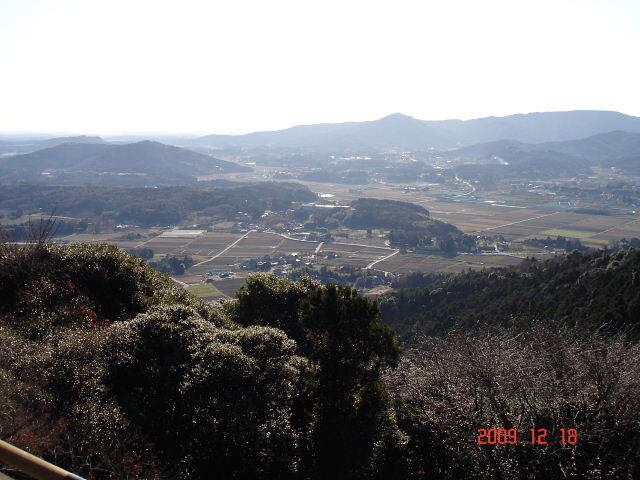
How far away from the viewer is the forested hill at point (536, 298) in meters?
16.6

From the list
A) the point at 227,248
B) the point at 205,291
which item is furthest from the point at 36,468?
the point at 227,248

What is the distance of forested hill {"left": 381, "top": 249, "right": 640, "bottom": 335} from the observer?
16625 millimetres

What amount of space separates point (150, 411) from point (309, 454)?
2.79 meters

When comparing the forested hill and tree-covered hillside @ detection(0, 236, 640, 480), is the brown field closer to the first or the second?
the forested hill

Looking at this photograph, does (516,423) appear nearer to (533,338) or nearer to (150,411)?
(533,338)

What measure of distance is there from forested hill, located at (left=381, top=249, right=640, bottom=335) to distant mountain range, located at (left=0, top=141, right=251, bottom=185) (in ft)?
274

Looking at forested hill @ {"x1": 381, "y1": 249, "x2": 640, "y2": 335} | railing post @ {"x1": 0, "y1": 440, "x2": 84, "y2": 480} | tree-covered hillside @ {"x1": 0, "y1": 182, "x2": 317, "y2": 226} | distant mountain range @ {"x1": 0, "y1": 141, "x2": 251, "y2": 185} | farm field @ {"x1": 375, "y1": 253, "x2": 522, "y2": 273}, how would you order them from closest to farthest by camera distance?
railing post @ {"x1": 0, "y1": 440, "x2": 84, "y2": 480}
forested hill @ {"x1": 381, "y1": 249, "x2": 640, "y2": 335}
farm field @ {"x1": 375, "y1": 253, "x2": 522, "y2": 273}
tree-covered hillside @ {"x1": 0, "y1": 182, "x2": 317, "y2": 226}
distant mountain range @ {"x1": 0, "y1": 141, "x2": 251, "y2": 185}

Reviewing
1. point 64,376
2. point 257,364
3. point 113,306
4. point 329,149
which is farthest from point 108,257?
point 329,149
